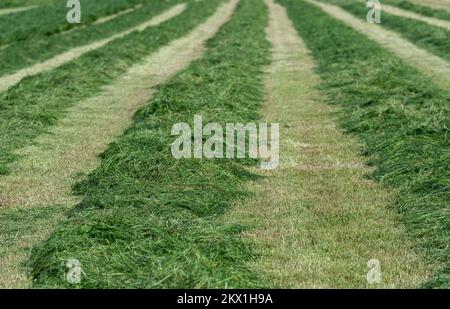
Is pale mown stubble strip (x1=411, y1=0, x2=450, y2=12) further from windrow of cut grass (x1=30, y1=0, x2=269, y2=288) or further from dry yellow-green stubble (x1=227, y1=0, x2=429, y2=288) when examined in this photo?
dry yellow-green stubble (x1=227, y1=0, x2=429, y2=288)

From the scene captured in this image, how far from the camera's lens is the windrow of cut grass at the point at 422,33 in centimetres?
2701

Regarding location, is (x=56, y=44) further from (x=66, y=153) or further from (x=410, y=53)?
(x=66, y=153)

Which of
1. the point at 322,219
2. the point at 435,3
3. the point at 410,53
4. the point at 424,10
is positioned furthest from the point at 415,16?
the point at 322,219

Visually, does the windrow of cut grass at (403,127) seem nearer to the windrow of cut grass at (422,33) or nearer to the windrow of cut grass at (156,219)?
the windrow of cut grass at (156,219)

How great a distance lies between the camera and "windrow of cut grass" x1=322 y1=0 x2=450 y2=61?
27011mm

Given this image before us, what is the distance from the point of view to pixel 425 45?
2847 centimetres

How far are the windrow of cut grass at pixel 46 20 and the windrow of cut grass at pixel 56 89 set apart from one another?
5329mm

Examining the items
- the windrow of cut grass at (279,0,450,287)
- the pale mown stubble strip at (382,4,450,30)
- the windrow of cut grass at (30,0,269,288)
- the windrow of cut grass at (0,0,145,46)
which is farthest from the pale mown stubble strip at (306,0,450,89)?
the windrow of cut grass at (0,0,145,46)

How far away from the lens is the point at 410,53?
2641 cm

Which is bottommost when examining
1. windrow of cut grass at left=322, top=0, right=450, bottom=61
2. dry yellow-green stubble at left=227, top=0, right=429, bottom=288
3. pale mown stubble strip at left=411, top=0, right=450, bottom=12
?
pale mown stubble strip at left=411, top=0, right=450, bottom=12

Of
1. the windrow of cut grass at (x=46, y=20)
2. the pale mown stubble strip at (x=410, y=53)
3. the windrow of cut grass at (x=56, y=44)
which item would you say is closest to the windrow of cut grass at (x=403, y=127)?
the pale mown stubble strip at (x=410, y=53)

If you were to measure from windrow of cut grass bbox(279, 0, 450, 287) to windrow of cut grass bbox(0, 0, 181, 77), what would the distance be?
10.1 m
